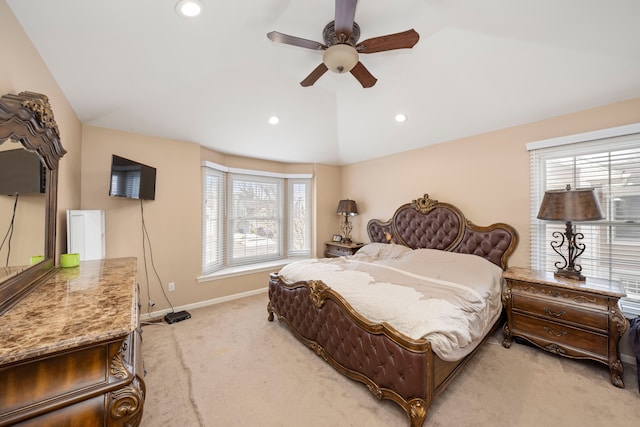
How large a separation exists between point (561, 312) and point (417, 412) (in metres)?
1.78

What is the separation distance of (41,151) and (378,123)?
3520 mm

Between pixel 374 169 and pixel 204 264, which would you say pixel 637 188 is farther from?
pixel 204 264

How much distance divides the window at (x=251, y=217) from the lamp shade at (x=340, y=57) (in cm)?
263

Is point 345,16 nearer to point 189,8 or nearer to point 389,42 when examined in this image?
point 389,42

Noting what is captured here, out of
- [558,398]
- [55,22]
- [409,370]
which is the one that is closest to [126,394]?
[409,370]

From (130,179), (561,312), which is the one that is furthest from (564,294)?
(130,179)

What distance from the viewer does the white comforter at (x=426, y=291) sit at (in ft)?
5.64

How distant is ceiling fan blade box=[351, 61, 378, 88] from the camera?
2.12 meters

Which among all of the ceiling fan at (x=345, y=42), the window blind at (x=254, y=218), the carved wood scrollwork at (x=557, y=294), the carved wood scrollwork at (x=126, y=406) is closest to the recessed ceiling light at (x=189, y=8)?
the ceiling fan at (x=345, y=42)

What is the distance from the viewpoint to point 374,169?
465 centimetres

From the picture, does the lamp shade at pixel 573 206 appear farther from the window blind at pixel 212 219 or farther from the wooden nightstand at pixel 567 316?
the window blind at pixel 212 219

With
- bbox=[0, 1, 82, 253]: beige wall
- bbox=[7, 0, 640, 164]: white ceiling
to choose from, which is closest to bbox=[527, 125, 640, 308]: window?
bbox=[7, 0, 640, 164]: white ceiling

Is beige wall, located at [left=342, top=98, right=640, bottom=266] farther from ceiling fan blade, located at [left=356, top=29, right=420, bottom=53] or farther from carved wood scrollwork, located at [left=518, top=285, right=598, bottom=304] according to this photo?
ceiling fan blade, located at [left=356, top=29, right=420, bottom=53]

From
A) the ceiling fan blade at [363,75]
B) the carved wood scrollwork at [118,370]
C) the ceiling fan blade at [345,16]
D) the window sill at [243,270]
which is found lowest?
the window sill at [243,270]
